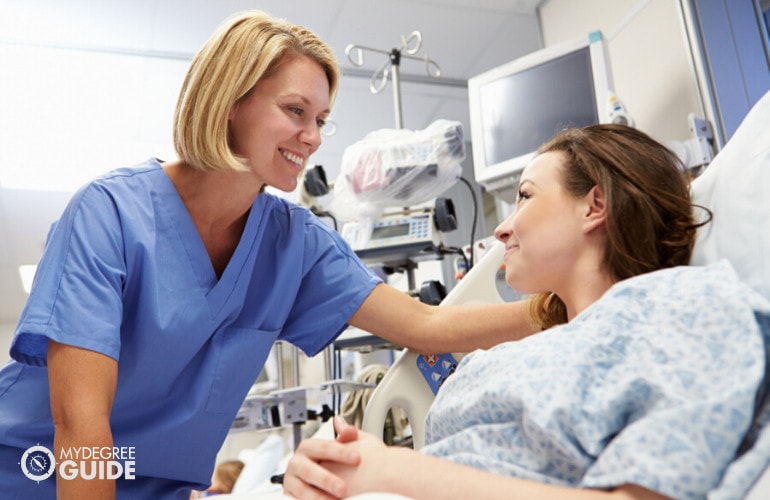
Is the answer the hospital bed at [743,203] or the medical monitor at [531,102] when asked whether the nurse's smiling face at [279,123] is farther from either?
the medical monitor at [531,102]

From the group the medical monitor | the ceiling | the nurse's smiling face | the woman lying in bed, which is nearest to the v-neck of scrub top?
the nurse's smiling face

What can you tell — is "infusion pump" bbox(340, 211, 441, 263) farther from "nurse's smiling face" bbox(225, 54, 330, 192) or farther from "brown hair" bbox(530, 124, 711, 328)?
"brown hair" bbox(530, 124, 711, 328)

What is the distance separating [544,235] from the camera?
1.06 meters

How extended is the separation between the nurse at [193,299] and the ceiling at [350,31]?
2.03 m

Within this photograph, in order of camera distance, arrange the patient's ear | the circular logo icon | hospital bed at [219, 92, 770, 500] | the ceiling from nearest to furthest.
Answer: hospital bed at [219, 92, 770, 500] < the patient's ear < the circular logo icon < the ceiling

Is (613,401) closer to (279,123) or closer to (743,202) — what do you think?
(743,202)

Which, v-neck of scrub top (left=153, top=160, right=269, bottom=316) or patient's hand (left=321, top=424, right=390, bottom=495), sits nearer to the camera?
patient's hand (left=321, top=424, right=390, bottom=495)

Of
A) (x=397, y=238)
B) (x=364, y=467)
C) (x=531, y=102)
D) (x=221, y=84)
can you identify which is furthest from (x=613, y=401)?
(x=531, y=102)

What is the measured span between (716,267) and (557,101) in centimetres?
164

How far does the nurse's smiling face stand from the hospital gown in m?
0.70

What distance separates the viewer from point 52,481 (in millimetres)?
1171

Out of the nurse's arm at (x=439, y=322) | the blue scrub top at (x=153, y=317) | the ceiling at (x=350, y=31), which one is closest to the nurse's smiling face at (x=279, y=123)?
the blue scrub top at (x=153, y=317)

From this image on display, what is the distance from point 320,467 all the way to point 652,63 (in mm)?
2172

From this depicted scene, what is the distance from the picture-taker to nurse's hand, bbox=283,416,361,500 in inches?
31.3
